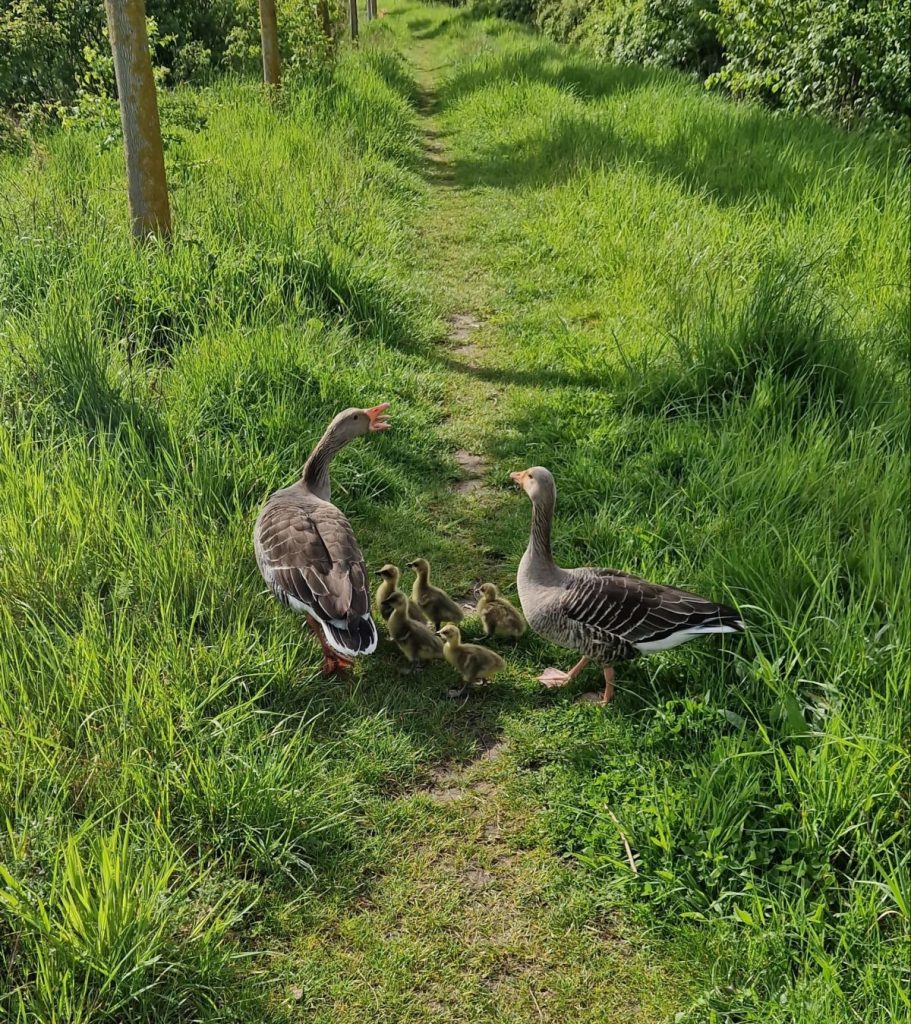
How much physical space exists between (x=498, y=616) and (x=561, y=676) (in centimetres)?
43

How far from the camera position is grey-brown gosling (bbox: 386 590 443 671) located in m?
3.79

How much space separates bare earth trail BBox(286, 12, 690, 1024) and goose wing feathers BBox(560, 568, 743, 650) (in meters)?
0.70

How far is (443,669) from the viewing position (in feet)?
12.9

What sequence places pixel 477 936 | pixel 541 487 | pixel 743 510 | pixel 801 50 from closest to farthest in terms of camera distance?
pixel 477 936 < pixel 541 487 < pixel 743 510 < pixel 801 50

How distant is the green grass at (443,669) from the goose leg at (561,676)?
124 mm

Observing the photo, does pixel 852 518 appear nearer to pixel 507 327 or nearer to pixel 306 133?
pixel 507 327

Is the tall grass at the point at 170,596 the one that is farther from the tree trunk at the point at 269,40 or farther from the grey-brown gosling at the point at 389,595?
the tree trunk at the point at 269,40

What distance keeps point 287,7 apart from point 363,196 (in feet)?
29.0

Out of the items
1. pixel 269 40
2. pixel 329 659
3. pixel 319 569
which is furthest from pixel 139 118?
pixel 269 40

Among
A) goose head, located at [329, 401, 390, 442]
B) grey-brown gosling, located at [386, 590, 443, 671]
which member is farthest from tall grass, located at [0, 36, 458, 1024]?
goose head, located at [329, 401, 390, 442]

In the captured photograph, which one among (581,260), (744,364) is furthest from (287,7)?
(744,364)

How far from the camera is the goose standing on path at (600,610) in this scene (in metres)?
3.30

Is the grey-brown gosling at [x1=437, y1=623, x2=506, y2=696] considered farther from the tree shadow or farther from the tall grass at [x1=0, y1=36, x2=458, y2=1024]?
the tree shadow

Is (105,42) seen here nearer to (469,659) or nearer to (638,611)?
(469,659)
